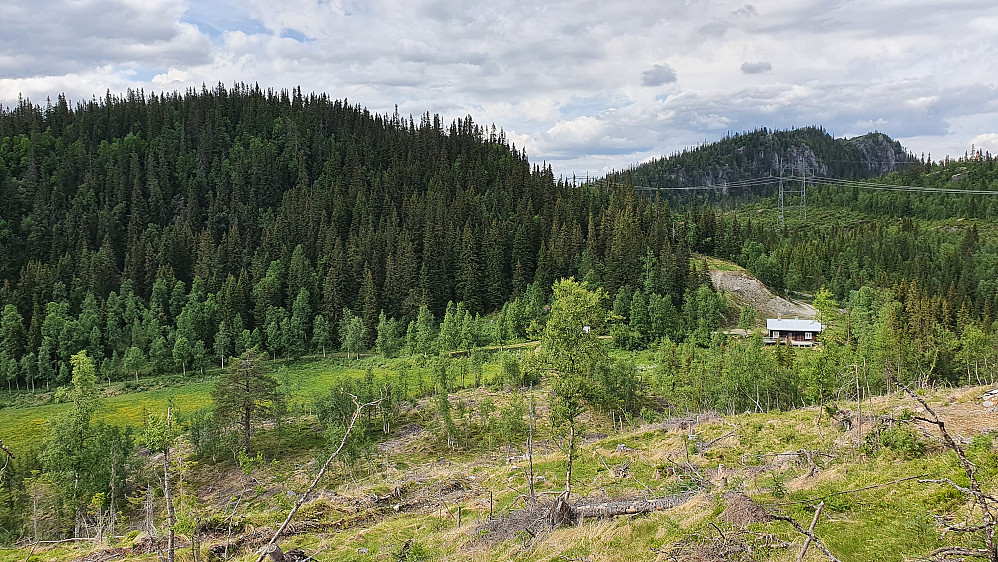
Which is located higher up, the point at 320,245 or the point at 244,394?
the point at 320,245

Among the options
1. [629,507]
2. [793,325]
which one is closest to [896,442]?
[629,507]

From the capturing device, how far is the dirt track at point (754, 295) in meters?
85.9

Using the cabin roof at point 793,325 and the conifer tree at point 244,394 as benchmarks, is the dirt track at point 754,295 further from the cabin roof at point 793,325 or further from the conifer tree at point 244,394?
the conifer tree at point 244,394

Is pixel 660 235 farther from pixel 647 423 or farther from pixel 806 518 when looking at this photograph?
pixel 806 518

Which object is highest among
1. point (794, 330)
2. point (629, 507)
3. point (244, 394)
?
point (629, 507)

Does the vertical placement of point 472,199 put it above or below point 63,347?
above

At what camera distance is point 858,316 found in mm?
45094

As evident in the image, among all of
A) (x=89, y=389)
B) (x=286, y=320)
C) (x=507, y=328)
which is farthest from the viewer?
(x=286, y=320)

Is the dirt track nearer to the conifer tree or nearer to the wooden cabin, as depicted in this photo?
the wooden cabin

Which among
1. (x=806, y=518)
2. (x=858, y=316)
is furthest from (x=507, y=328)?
(x=806, y=518)

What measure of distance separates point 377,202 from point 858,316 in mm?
95050

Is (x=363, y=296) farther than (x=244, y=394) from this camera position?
Yes

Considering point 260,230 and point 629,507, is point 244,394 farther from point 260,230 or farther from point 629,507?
point 260,230

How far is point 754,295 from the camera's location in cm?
8875
